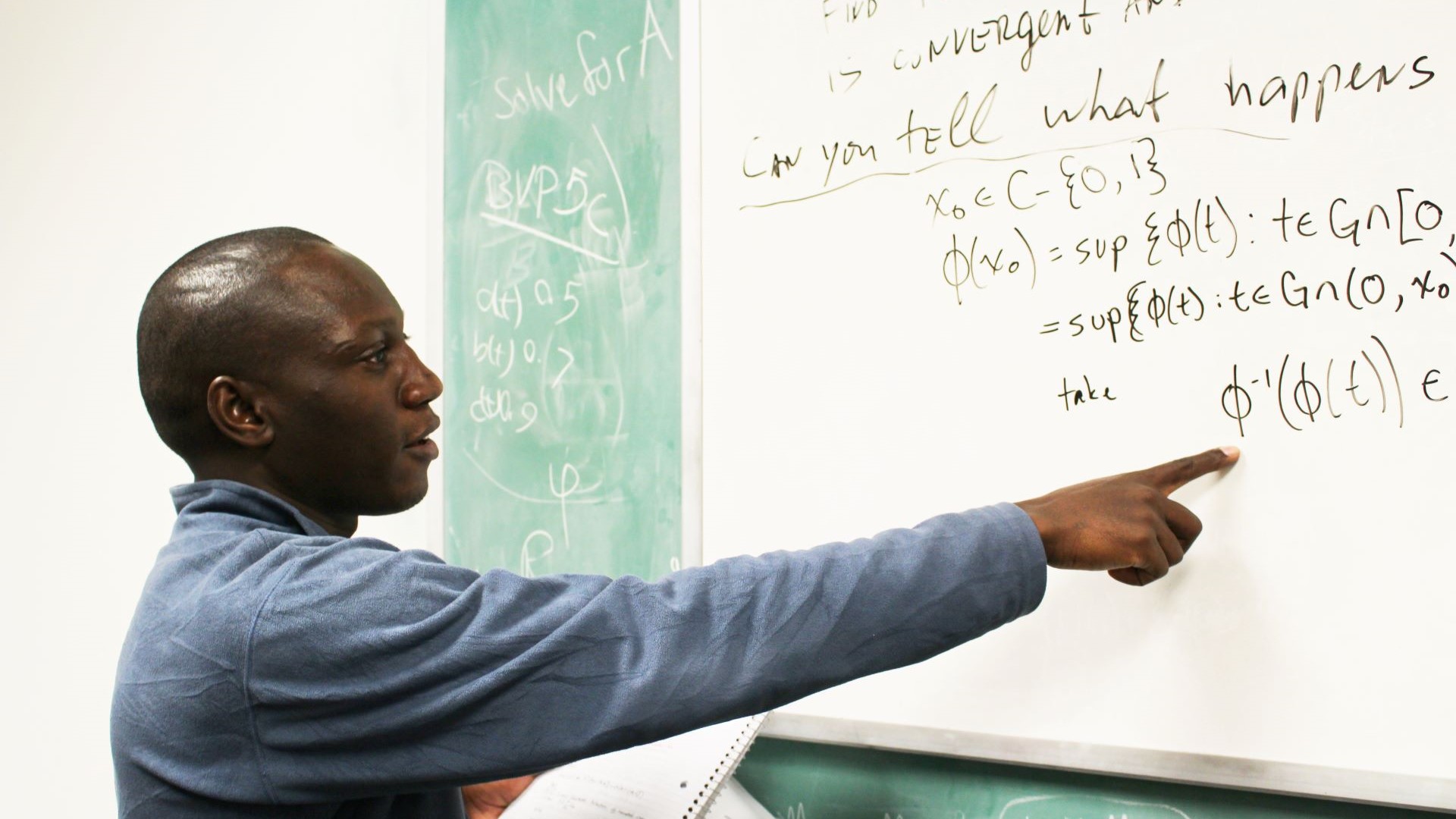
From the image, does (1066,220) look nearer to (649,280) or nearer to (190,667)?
(649,280)

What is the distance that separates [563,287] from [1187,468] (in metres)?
0.79

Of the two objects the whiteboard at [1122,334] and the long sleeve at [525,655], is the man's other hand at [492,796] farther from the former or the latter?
the long sleeve at [525,655]

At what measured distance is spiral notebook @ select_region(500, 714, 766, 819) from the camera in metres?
1.12

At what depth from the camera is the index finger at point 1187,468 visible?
3.20ft

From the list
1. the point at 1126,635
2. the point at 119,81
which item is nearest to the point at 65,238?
the point at 119,81

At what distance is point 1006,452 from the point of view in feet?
3.66

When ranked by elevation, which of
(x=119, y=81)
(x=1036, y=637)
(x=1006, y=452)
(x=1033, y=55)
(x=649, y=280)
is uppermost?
(x=119, y=81)

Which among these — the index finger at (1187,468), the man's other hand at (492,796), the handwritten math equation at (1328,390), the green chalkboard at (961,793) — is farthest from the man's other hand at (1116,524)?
the man's other hand at (492,796)

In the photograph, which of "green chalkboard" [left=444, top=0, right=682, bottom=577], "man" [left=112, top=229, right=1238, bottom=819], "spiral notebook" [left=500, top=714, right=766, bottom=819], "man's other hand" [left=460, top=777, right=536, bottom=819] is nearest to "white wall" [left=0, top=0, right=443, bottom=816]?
"green chalkboard" [left=444, top=0, right=682, bottom=577]

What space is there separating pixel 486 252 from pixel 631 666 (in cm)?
88

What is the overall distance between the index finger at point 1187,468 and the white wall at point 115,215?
105cm

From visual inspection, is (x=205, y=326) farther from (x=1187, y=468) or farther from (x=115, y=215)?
(x=115, y=215)

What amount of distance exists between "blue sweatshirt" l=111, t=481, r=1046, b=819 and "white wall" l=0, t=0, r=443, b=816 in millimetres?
840

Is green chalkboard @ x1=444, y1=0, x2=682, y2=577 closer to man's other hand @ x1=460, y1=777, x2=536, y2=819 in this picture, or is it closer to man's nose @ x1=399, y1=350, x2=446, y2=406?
man's other hand @ x1=460, y1=777, x2=536, y2=819
